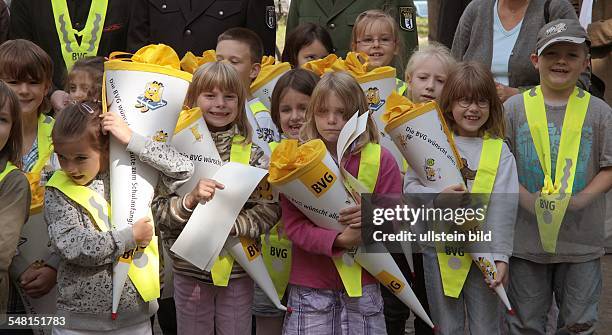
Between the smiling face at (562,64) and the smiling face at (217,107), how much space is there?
174 cm

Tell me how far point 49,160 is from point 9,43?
747mm

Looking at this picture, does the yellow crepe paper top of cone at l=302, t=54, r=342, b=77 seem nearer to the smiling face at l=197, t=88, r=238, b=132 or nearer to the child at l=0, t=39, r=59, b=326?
the smiling face at l=197, t=88, r=238, b=132

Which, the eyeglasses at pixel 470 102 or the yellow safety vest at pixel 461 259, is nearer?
the yellow safety vest at pixel 461 259

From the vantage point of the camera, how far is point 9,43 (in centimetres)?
581

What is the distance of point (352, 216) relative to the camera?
4.84 meters

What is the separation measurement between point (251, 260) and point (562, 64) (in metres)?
2.04

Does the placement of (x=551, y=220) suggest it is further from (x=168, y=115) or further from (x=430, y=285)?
(x=168, y=115)

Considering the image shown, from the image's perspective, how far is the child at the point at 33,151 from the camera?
16.7ft

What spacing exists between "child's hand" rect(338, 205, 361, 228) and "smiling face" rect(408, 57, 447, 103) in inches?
53.0

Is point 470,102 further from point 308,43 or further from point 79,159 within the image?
point 79,159

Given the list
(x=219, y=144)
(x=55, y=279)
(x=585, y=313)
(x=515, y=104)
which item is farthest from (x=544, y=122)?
(x=55, y=279)

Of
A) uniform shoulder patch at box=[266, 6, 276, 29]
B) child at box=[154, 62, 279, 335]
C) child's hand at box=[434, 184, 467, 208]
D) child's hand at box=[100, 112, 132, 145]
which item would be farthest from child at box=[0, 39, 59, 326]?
child's hand at box=[434, 184, 467, 208]

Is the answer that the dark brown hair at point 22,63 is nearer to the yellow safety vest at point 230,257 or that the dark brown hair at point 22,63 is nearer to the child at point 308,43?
the yellow safety vest at point 230,257

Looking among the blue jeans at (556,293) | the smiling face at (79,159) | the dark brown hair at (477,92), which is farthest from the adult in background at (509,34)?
the smiling face at (79,159)
